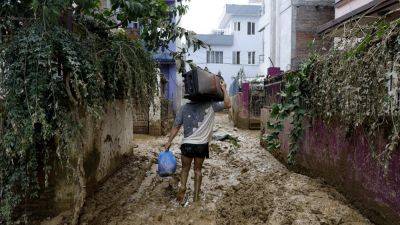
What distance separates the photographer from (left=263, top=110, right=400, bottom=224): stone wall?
14.4 feet

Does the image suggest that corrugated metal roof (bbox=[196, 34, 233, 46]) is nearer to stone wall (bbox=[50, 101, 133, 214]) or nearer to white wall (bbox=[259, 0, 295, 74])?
white wall (bbox=[259, 0, 295, 74])

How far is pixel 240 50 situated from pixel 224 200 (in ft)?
117

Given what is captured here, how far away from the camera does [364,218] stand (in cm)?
488

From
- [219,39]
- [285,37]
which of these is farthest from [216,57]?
[285,37]

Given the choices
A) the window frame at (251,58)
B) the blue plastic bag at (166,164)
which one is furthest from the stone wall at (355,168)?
the window frame at (251,58)

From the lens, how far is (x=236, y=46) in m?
40.7

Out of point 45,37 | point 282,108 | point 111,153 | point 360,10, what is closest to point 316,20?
point 360,10

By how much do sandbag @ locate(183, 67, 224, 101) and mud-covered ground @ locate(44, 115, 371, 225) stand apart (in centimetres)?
157

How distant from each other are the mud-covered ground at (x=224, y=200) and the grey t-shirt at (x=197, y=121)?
3.11ft

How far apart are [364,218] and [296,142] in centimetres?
259

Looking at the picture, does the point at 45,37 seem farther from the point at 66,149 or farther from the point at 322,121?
the point at 322,121

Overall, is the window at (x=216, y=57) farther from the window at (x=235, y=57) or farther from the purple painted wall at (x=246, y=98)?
the purple painted wall at (x=246, y=98)

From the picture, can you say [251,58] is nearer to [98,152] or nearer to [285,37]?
[285,37]

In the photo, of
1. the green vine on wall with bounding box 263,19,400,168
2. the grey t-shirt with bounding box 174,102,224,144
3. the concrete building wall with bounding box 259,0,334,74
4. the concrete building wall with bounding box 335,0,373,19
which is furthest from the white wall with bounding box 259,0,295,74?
the grey t-shirt with bounding box 174,102,224,144
